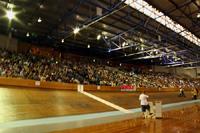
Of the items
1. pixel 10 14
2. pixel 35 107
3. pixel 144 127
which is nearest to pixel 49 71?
pixel 10 14

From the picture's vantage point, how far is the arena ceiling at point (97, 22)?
1491 cm

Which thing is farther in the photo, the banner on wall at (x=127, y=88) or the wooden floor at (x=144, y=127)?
the banner on wall at (x=127, y=88)

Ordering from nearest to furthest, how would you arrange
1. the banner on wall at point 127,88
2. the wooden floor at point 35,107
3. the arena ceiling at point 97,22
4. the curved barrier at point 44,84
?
the wooden floor at point 35,107 → the curved barrier at point 44,84 → the arena ceiling at point 97,22 → the banner on wall at point 127,88

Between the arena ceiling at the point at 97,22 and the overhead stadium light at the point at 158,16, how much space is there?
11 cm

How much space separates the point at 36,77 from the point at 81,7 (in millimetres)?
7035

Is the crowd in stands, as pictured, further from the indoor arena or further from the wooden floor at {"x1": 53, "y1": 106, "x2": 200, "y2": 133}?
the wooden floor at {"x1": 53, "y1": 106, "x2": 200, "y2": 133}

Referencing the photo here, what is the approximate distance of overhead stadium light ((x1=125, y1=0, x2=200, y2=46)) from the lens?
604 inches

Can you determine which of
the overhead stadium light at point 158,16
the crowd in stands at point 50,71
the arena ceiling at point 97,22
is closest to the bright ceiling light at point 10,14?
the arena ceiling at point 97,22

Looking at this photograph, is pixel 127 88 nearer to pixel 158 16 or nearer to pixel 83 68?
pixel 83 68

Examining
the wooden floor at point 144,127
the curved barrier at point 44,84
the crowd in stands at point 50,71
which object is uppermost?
the crowd in stands at point 50,71

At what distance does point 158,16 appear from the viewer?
17.2 meters

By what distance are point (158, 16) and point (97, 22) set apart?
5219 mm

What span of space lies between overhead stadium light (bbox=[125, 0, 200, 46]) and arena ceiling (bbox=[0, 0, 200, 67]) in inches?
4.3

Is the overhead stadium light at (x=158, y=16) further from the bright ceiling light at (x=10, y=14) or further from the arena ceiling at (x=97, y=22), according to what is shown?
the bright ceiling light at (x=10, y=14)
